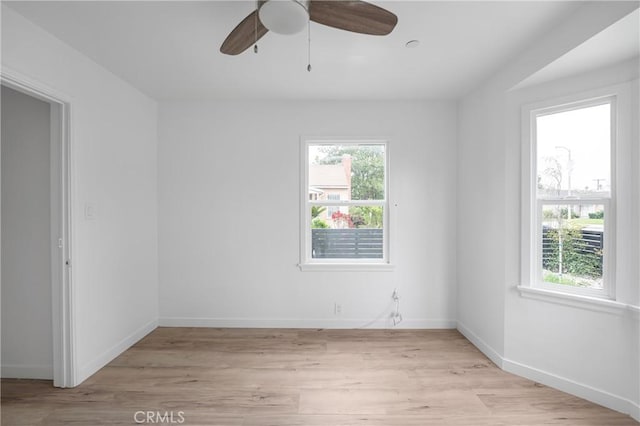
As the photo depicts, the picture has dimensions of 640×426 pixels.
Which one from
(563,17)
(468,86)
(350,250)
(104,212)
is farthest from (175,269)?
(563,17)

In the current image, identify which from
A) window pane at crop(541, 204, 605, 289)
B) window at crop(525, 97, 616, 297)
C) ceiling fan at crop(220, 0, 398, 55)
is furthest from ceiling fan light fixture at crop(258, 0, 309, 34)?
window pane at crop(541, 204, 605, 289)

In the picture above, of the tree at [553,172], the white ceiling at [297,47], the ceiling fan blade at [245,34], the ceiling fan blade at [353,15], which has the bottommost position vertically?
the tree at [553,172]

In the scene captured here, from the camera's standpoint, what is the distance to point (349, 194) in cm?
333

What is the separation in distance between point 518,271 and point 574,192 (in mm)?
Result: 731

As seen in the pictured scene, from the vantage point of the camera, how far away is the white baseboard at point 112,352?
7.54 feet

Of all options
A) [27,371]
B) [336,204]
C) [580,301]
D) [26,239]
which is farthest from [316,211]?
[27,371]

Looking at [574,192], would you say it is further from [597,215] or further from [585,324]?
[585,324]

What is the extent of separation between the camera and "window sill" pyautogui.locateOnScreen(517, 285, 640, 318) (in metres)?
1.92

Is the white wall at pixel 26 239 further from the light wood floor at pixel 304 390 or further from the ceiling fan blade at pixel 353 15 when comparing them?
the ceiling fan blade at pixel 353 15

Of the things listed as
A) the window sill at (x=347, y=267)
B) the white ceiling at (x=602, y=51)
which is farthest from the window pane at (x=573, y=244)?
the window sill at (x=347, y=267)

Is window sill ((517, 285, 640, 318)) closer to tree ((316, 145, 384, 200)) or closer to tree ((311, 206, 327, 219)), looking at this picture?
tree ((316, 145, 384, 200))

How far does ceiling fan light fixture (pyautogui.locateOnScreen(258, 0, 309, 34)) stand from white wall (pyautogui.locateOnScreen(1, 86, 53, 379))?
216cm

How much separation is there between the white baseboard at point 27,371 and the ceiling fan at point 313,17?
113 inches

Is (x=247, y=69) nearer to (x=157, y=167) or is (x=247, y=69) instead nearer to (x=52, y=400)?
(x=157, y=167)
